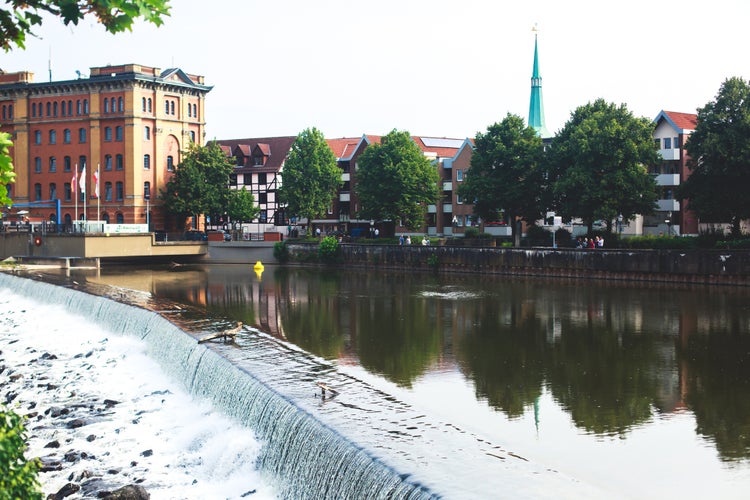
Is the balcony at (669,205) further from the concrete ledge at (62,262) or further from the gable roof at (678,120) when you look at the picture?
the concrete ledge at (62,262)

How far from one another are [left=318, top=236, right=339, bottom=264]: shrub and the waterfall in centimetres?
4634

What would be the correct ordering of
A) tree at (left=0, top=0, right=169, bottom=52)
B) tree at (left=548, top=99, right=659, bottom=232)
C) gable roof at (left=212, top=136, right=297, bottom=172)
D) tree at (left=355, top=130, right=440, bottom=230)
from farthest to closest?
1. gable roof at (left=212, top=136, right=297, bottom=172)
2. tree at (left=355, top=130, right=440, bottom=230)
3. tree at (left=548, top=99, right=659, bottom=232)
4. tree at (left=0, top=0, right=169, bottom=52)

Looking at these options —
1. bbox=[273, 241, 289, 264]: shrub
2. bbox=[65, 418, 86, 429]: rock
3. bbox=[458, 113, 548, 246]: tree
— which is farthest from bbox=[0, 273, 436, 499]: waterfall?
bbox=[273, 241, 289, 264]: shrub

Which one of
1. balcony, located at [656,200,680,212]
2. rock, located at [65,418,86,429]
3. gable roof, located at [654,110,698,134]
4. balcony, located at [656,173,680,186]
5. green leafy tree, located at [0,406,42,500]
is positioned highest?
gable roof, located at [654,110,698,134]

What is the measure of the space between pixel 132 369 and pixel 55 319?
15.0 metres

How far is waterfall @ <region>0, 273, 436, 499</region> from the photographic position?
51.7 feet

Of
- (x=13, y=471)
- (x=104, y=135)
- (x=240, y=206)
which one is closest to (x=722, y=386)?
(x=13, y=471)

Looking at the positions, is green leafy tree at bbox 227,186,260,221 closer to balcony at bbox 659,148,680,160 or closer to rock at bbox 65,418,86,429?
balcony at bbox 659,148,680,160

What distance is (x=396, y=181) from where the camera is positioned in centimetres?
8556

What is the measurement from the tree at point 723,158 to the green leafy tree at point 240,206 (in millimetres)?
51665

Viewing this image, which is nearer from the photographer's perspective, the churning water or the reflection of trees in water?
the churning water

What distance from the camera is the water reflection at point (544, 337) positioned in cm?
2299

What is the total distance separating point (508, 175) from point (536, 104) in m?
45.9

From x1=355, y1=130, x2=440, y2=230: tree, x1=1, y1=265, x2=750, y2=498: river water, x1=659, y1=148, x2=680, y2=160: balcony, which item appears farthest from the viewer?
x1=355, y1=130, x2=440, y2=230: tree
